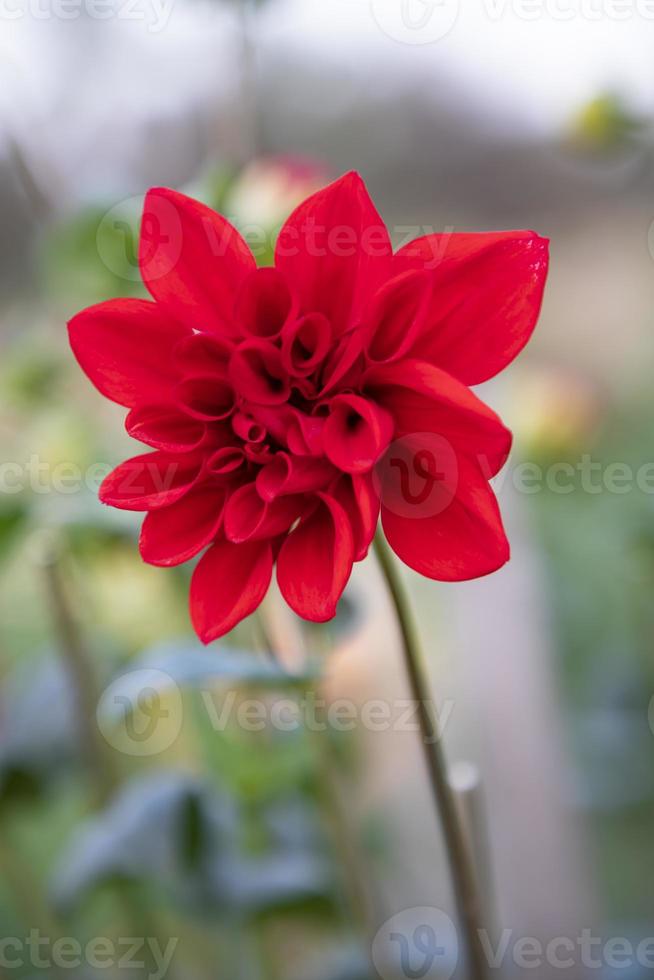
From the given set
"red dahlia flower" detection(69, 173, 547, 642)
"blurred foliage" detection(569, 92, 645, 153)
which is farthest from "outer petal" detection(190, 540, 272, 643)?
"blurred foliage" detection(569, 92, 645, 153)

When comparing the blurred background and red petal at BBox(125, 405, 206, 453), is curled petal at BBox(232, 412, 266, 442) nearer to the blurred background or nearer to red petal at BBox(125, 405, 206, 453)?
red petal at BBox(125, 405, 206, 453)

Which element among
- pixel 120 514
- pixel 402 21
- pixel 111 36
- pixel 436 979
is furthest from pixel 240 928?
pixel 111 36

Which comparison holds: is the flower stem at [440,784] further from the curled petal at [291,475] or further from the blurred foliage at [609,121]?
the blurred foliage at [609,121]

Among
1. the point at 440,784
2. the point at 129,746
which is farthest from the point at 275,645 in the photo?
the point at 129,746

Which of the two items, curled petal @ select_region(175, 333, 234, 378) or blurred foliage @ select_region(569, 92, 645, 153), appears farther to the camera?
blurred foliage @ select_region(569, 92, 645, 153)

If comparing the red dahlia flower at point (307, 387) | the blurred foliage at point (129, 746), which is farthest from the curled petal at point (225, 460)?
the blurred foliage at point (129, 746)
